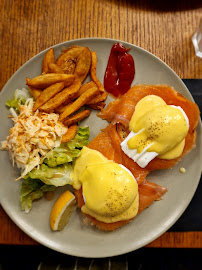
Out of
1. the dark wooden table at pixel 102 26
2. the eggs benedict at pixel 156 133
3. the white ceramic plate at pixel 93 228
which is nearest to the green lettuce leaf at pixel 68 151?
the white ceramic plate at pixel 93 228

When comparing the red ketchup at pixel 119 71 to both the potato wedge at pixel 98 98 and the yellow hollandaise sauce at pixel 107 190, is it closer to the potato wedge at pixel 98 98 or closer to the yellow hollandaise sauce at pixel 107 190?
the potato wedge at pixel 98 98

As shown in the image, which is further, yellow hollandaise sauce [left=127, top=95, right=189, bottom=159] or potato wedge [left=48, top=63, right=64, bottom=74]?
potato wedge [left=48, top=63, right=64, bottom=74]

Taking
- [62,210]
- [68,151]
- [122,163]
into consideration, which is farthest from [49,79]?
[62,210]

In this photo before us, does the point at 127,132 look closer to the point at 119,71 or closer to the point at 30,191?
the point at 119,71

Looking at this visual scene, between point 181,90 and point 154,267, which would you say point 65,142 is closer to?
point 181,90

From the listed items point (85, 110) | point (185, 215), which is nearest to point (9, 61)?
point (85, 110)

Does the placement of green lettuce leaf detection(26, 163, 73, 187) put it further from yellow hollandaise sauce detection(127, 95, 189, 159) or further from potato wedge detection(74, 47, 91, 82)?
potato wedge detection(74, 47, 91, 82)

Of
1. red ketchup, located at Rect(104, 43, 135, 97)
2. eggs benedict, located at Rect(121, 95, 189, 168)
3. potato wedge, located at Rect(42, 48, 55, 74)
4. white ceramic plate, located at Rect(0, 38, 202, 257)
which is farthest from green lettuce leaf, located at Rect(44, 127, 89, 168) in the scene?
potato wedge, located at Rect(42, 48, 55, 74)
